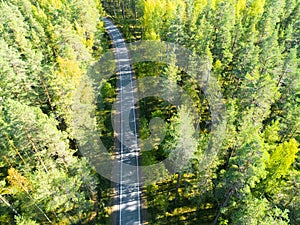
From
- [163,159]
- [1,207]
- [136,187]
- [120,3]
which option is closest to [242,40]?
[163,159]

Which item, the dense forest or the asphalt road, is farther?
the asphalt road

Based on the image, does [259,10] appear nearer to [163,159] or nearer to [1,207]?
[163,159]

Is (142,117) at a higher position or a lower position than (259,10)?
lower

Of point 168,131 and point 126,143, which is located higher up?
point 168,131

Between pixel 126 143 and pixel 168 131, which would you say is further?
pixel 126 143

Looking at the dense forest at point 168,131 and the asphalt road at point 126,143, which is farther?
the asphalt road at point 126,143
